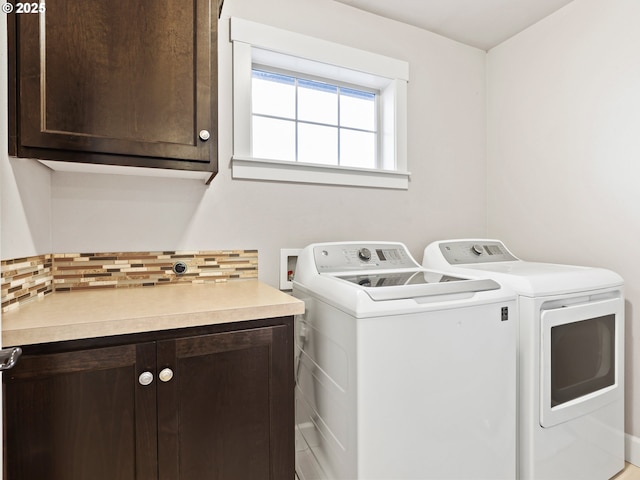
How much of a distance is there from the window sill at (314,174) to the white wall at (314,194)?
5 centimetres

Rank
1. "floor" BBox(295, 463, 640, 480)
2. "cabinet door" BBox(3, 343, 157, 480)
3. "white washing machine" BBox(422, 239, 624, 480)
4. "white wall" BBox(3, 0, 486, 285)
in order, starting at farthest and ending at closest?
"floor" BBox(295, 463, 640, 480)
"white wall" BBox(3, 0, 486, 285)
"white washing machine" BBox(422, 239, 624, 480)
"cabinet door" BBox(3, 343, 157, 480)

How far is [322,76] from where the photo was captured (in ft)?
6.86

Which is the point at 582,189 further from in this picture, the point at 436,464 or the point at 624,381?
the point at 436,464

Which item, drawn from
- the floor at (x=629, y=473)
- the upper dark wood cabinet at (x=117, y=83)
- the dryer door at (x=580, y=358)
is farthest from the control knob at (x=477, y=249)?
the upper dark wood cabinet at (x=117, y=83)

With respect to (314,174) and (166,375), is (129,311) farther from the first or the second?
(314,174)

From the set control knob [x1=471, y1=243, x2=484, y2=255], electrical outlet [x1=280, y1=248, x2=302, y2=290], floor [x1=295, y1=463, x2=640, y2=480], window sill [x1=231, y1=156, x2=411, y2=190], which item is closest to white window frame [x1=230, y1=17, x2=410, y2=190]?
window sill [x1=231, y1=156, x2=411, y2=190]

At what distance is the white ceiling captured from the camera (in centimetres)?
200

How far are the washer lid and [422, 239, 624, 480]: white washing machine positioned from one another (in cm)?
21

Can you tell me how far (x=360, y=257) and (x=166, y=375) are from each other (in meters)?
1.06

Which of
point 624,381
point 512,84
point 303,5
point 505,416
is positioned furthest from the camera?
point 512,84

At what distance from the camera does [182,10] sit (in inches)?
48.0

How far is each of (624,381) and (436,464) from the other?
49.8 inches

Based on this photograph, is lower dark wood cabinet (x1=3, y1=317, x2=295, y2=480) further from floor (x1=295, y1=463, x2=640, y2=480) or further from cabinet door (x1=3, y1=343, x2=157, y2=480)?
floor (x1=295, y1=463, x2=640, y2=480)

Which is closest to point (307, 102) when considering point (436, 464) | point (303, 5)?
point (303, 5)
